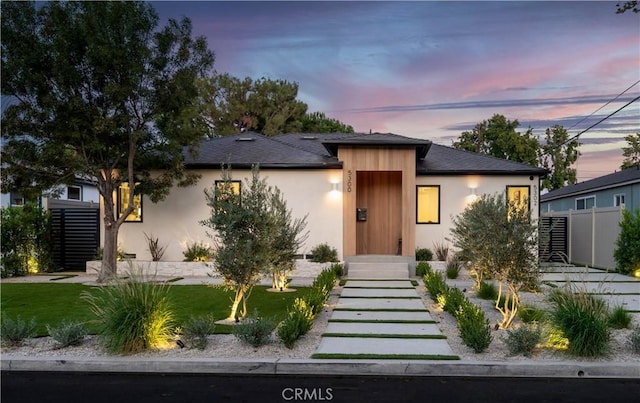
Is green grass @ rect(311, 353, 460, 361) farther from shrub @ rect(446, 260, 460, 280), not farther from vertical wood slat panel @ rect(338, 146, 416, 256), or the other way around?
vertical wood slat panel @ rect(338, 146, 416, 256)

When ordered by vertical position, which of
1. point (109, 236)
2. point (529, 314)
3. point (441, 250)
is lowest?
point (529, 314)

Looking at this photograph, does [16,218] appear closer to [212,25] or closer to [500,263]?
[212,25]

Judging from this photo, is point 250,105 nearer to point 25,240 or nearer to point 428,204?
point 428,204

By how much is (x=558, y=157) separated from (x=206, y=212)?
103ft

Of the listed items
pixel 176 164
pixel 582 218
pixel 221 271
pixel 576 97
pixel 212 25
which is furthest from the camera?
Result: pixel 576 97

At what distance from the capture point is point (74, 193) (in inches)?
982

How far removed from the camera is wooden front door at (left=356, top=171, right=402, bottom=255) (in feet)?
56.5

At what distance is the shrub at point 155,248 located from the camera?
1619 cm

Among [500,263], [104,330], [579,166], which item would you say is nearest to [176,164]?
[104,330]

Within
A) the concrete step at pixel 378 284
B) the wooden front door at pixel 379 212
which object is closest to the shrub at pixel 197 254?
the concrete step at pixel 378 284

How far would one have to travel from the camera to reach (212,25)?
1565 cm

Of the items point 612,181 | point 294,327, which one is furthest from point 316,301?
point 612,181

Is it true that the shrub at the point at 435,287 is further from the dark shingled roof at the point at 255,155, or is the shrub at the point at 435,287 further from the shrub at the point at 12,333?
the shrub at the point at 12,333

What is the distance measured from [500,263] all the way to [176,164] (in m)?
9.80
